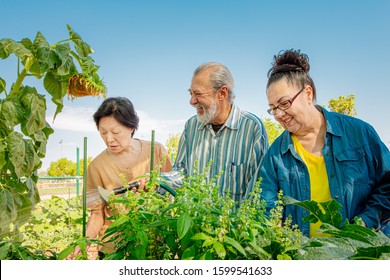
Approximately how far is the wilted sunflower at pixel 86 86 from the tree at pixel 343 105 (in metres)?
7.66

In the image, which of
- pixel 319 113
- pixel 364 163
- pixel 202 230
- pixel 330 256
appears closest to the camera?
pixel 330 256

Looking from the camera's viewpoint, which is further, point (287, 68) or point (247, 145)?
point (247, 145)

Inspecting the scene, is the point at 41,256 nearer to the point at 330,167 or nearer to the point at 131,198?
the point at 131,198

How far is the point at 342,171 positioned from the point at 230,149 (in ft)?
2.20

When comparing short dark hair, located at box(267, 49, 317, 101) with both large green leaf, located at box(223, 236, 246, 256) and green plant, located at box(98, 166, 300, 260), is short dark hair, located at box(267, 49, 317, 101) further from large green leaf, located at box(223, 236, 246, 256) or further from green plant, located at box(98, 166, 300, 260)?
large green leaf, located at box(223, 236, 246, 256)

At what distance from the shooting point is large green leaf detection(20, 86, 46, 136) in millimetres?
2533

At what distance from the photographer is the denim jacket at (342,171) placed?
197 centimetres

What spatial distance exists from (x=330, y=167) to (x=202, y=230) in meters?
1.09

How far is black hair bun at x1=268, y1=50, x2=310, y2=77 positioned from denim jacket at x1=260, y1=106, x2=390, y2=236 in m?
0.30

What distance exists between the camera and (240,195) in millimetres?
2391

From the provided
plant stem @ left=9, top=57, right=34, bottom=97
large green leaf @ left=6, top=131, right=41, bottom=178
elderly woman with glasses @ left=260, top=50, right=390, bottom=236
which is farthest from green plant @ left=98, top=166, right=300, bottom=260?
plant stem @ left=9, top=57, right=34, bottom=97

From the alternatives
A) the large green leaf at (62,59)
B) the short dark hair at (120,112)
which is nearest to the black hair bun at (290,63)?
the short dark hair at (120,112)

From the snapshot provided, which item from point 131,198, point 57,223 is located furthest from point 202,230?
point 57,223

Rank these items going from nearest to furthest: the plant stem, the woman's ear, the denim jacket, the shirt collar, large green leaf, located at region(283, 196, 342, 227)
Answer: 1. large green leaf, located at region(283, 196, 342, 227)
2. the denim jacket
3. the woman's ear
4. the shirt collar
5. the plant stem
